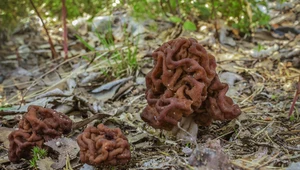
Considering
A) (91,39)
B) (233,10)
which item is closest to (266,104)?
(233,10)

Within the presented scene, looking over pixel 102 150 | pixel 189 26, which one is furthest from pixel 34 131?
pixel 189 26

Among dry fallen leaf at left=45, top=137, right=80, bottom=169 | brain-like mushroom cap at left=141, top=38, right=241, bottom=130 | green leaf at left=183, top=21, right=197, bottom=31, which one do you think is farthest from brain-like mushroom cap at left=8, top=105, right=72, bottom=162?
green leaf at left=183, top=21, right=197, bottom=31

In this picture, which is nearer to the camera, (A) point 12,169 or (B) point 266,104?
(A) point 12,169

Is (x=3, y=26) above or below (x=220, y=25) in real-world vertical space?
above

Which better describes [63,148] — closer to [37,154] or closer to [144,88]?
[37,154]

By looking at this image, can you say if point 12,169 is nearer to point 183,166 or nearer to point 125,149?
point 125,149

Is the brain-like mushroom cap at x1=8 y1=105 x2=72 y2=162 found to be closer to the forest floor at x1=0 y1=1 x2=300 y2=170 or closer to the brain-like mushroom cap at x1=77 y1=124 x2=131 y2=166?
the forest floor at x1=0 y1=1 x2=300 y2=170

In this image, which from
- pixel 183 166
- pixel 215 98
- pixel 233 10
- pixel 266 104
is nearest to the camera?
pixel 183 166
